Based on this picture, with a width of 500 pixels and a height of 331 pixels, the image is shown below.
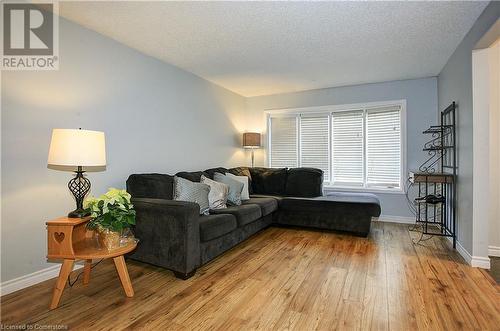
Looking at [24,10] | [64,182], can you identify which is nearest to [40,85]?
[24,10]

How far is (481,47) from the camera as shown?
8.39ft

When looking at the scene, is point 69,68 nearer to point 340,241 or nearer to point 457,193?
point 340,241

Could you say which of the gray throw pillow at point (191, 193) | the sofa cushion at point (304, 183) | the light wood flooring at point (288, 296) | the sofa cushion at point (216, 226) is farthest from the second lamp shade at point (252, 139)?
the light wood flooring at point (288, 296)

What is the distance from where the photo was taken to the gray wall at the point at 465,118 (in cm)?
267

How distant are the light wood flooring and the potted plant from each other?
477mm

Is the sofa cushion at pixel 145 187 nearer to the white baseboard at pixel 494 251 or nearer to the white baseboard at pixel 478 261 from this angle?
the white baseboard at pixel 478 261

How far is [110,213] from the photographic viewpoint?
201 cm

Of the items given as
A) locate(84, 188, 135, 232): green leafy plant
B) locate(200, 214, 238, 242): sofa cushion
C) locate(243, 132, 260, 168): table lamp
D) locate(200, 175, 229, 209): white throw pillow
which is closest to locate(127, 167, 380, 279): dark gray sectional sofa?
locate(200, 214, 238, 242): sofa cushion

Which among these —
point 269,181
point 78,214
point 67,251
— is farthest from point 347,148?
point 67,251

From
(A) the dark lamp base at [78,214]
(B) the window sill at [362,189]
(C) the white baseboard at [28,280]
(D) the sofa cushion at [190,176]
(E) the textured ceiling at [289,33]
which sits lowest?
(C) the white baseboard at [28,280]

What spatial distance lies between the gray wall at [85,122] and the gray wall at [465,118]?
3482 millimetres

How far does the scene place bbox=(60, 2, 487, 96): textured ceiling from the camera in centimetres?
232

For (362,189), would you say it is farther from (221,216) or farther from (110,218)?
(110,218)

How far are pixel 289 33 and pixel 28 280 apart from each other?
11.0 feet
